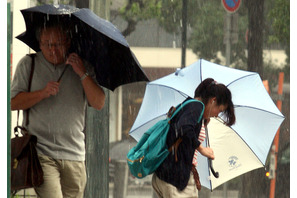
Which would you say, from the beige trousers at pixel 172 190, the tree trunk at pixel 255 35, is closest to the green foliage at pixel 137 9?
the tree trunk at pixel 255 35

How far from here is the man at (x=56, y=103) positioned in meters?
4.47

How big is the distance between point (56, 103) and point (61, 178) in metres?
0.48

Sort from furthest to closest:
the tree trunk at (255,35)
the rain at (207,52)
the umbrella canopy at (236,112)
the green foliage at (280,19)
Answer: the green foliage at (280,19) → the rain at (207,52) → the tree trunk at (255,35) → the umbrella canopy at (236,112)

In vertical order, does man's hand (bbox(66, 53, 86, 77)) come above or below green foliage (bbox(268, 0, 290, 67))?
below

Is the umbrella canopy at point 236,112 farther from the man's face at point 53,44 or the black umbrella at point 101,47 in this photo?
the man's face at point 53,44

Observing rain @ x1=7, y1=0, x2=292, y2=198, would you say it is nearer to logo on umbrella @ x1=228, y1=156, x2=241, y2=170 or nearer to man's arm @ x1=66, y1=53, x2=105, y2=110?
logo on umbrella @ x1=228, y1=156, x2=241, y2=170

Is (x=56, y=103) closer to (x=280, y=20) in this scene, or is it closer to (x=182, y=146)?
(x=182, y=146)

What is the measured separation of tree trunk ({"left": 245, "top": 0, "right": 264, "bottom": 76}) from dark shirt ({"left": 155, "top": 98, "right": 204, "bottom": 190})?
664 cm

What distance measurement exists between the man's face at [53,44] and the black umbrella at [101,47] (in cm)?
17

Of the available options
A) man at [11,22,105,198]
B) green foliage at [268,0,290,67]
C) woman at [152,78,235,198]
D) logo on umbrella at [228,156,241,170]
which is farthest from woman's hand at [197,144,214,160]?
green foliage at [268,0,290,67]

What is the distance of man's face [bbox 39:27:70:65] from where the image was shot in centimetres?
447

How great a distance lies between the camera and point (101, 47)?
16.1ft

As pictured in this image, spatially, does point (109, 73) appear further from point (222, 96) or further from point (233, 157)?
point (233, 157)

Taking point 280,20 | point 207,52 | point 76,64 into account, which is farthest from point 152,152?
point 207,52
